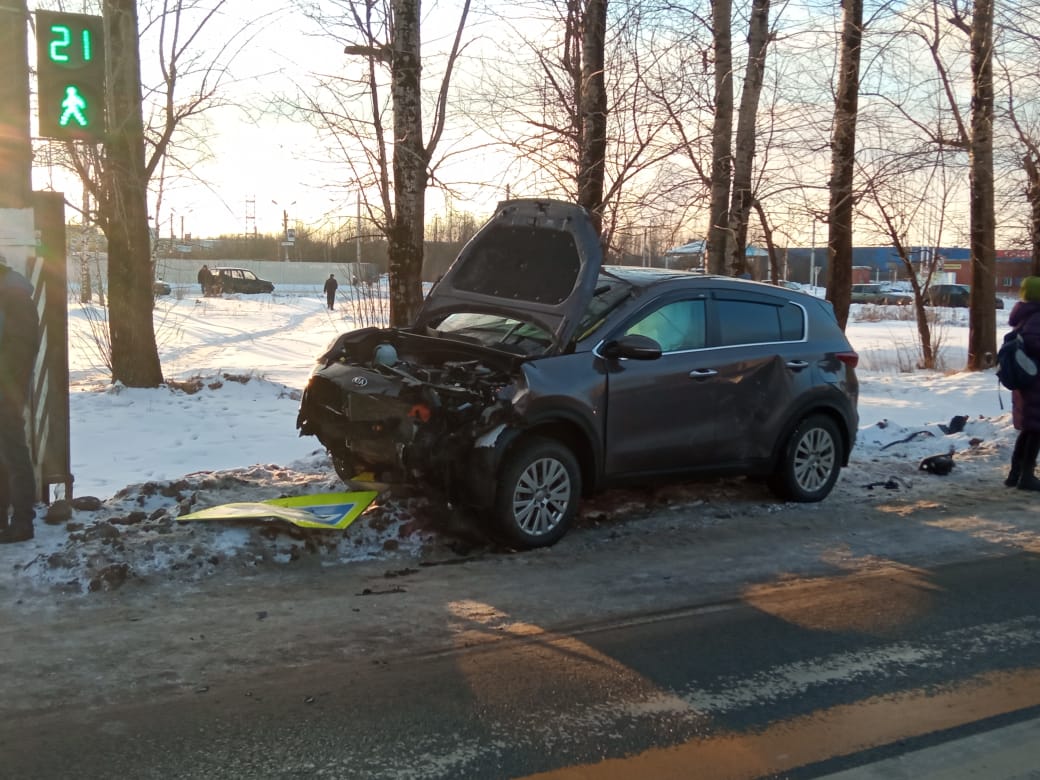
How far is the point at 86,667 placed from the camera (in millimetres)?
4242

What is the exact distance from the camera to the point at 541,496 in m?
6.19

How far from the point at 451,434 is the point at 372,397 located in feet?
1.98

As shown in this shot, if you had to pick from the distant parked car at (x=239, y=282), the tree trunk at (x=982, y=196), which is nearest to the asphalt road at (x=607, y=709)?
the tree trunk at (x=982, y=196)

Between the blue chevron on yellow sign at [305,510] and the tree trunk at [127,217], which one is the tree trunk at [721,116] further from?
the blue chevron on yellow sign at [305,510]

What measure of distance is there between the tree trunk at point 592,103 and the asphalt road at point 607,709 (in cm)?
734

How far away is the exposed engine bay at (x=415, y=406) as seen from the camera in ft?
19.8

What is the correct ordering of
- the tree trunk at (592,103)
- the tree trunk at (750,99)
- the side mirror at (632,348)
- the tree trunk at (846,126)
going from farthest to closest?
1. the tree trunk at (846,126)
2. the tree trunk at (750,99)
3. the tree trunk at (592,103)
4. the side mirror at (632,348)

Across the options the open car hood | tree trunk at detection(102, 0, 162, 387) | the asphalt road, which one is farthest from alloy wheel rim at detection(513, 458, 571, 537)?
tree trunk at detection(102, 0, 162, 387)

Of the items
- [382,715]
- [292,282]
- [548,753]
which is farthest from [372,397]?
[292,282]

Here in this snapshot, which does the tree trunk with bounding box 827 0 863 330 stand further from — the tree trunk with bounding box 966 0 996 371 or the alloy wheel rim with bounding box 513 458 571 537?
the alloy wheel rim with bounding box 513 458 571 537

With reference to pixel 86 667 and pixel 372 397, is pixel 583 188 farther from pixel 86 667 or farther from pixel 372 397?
pixel 86 667

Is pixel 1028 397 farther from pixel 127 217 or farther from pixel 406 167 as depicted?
pixel 127 217

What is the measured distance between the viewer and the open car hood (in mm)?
6461

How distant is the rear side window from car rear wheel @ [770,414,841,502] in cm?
74
